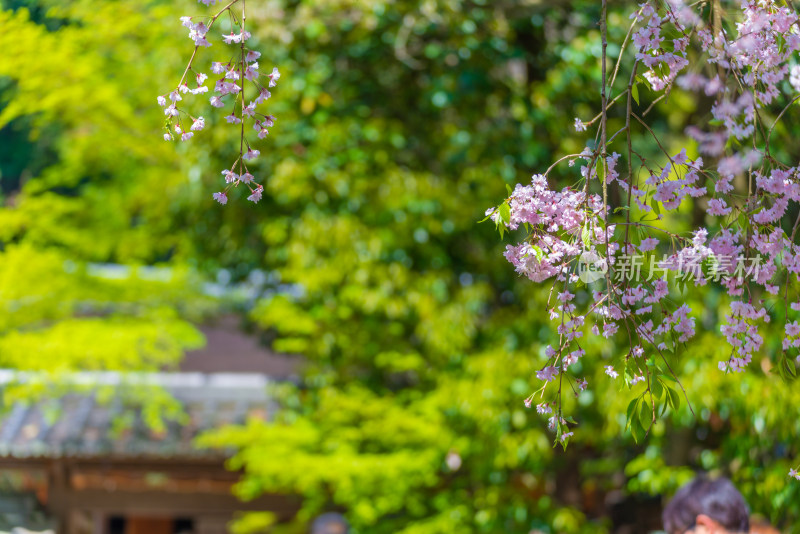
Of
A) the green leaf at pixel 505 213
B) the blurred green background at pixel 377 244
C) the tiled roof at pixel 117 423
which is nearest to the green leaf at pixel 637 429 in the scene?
the green leaf at pixel 505 213

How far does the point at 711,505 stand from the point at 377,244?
9.18 ft

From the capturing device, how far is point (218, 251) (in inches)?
235

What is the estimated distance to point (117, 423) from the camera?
6.13 meters

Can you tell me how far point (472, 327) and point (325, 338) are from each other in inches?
34.6

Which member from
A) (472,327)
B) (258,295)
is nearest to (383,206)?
(472,327)

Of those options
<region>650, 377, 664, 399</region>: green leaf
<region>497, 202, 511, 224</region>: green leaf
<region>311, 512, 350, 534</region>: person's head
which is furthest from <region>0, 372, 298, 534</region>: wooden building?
<region>650, 377, 664, 399</region>: green leaf

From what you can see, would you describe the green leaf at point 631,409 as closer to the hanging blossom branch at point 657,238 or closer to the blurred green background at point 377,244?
the hanging blossom branch at point 657,238

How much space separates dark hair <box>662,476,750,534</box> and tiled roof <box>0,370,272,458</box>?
13.3ft

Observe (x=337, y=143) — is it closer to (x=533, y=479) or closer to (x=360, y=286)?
(x=360, y=286)

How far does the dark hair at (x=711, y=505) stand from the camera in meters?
2.30

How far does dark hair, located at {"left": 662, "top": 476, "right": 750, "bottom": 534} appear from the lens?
2.30 metres

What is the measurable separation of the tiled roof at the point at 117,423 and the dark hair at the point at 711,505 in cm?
406

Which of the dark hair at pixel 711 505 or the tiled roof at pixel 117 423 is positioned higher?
the tiled roof at pixel 117 423

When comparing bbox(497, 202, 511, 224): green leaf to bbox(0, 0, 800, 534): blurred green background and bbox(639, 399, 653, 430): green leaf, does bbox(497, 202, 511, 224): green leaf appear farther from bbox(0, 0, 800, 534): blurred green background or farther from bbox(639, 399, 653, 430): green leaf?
bbox(0, 0, 800, 534): blurred green background
